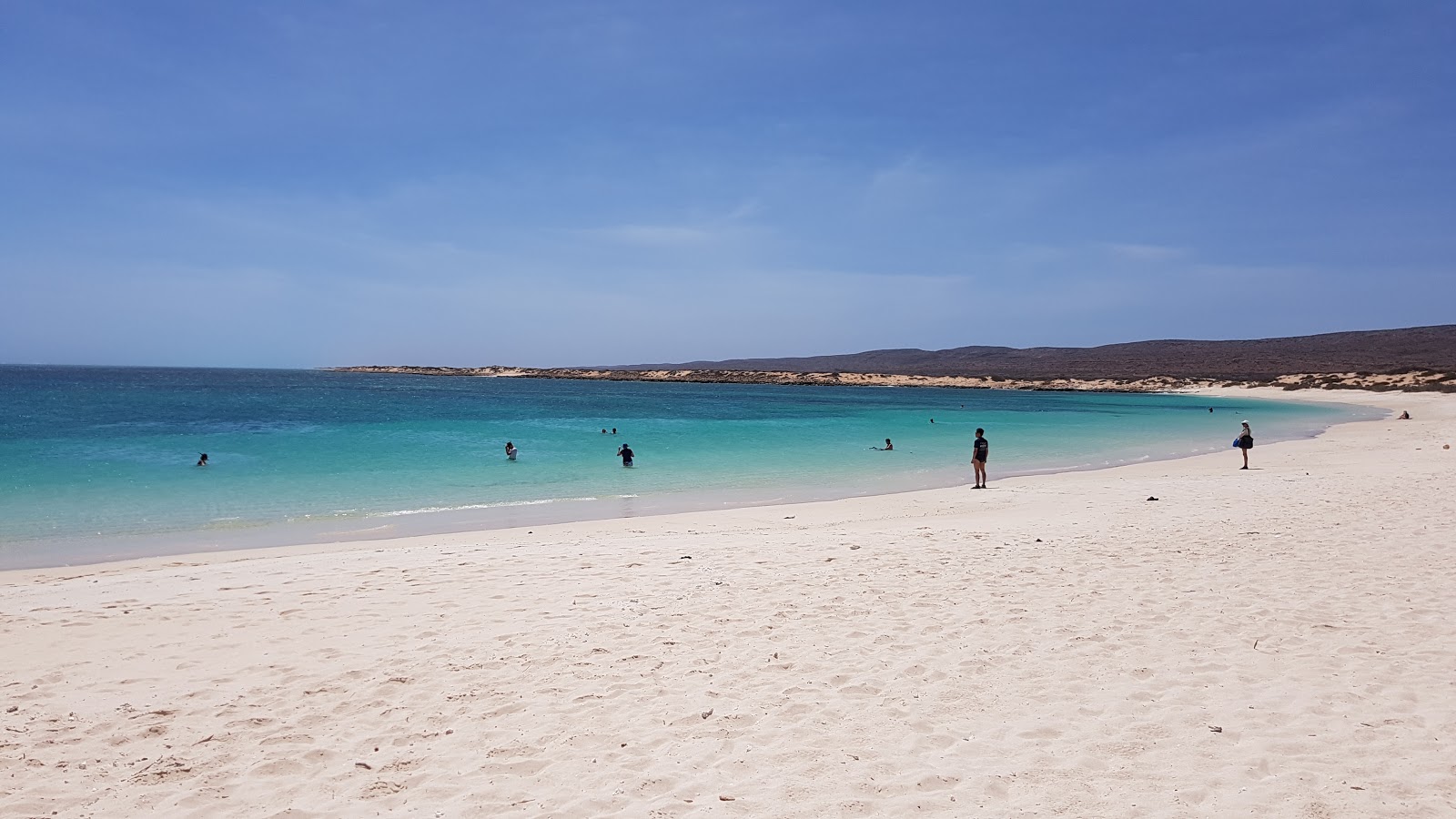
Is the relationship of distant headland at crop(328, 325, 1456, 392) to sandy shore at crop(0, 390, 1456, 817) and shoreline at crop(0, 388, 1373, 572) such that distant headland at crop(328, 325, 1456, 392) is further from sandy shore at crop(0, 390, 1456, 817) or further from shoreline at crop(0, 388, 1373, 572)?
sandy shore at crop(0, 390, 1456, 817)

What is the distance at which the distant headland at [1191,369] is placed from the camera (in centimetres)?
7812

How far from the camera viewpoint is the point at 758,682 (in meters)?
5.48

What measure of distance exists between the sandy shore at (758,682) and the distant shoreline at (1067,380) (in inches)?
2803

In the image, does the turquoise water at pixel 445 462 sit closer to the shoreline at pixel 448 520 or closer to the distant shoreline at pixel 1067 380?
the shoreline at pixel 448 520

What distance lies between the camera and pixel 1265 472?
1844cm

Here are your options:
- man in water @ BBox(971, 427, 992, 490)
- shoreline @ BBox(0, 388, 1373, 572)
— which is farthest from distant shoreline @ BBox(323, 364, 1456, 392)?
shoreline @ BBox(0, 388, 1373, 572)

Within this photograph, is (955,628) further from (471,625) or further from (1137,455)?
(1137,455)

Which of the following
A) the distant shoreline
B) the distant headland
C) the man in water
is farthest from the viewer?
the distant headland

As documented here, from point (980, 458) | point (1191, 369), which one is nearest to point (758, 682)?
point (980, 458)

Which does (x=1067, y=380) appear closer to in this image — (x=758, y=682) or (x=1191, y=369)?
(x=1191, y=369)

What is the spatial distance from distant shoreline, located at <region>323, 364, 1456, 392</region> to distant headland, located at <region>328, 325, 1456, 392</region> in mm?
133

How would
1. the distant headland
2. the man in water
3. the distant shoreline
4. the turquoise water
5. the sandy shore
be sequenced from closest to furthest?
the sandy shore, the turquoise water, the man in water, the distant shoreline, the distant headland

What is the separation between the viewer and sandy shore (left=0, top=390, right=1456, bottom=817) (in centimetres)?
408

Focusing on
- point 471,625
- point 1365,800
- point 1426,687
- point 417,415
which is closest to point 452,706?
point 471,625
